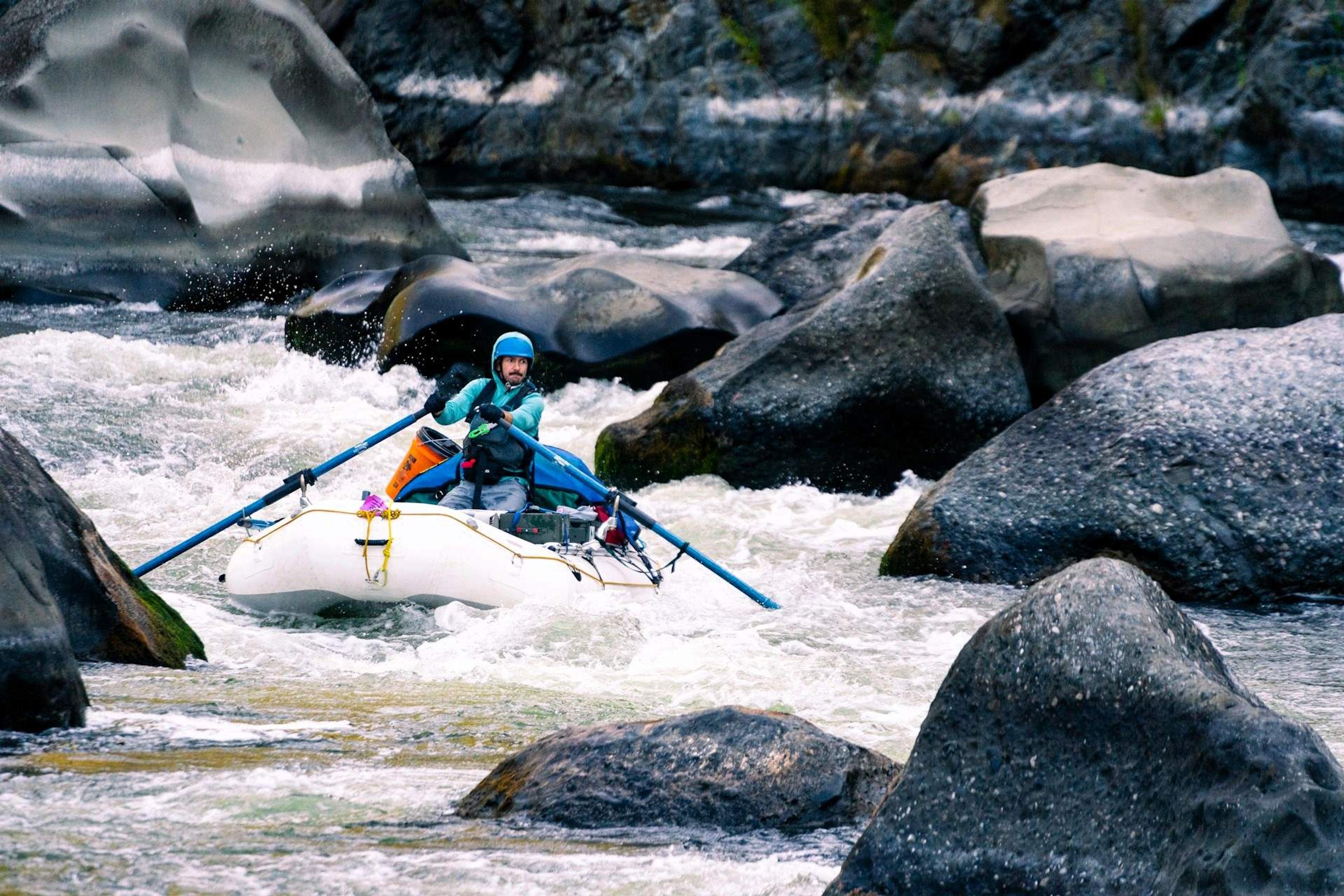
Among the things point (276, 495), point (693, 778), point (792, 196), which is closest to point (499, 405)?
point (276, 495)

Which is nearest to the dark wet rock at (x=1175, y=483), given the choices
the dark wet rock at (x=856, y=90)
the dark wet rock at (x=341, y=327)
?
the dark wet rock at (x=341, y=327)

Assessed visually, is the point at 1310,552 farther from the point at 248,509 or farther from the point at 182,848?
the point at 182,848

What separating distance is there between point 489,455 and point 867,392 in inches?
103

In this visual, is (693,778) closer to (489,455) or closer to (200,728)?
(200,728)

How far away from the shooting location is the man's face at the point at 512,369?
27.2ft

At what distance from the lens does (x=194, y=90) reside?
14438 mm

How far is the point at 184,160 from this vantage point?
14.1 meters

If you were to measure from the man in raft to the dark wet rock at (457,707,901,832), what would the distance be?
144 inches

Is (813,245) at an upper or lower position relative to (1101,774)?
upper

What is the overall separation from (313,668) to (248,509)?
1864 mm

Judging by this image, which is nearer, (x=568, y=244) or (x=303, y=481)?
(x=303, y=481)

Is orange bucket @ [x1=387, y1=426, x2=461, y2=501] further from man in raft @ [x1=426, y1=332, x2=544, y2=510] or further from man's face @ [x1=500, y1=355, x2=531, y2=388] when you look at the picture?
man's face @ [x1=500, y1=355, x2=531, y2=388]

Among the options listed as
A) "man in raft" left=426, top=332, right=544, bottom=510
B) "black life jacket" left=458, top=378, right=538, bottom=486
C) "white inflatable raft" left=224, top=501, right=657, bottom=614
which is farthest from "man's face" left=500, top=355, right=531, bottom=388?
"white inflatable raft" left=224, top=501, right=657, bottom=614

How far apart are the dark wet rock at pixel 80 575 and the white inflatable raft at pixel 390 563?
1361 millimetres
